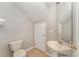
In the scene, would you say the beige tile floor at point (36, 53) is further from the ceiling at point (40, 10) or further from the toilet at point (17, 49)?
the ceiling at point (40, 10)

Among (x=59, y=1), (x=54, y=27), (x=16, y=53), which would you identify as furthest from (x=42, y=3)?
(x=16, y=53)

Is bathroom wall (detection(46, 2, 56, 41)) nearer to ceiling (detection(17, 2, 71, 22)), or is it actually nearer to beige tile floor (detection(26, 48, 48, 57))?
ceiling (detection(17, 2, 71, 22))

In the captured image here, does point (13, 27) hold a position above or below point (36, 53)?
above

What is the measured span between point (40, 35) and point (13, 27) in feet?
1.09

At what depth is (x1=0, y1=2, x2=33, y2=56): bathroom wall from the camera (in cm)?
147

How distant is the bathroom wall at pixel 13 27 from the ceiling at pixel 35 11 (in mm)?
53

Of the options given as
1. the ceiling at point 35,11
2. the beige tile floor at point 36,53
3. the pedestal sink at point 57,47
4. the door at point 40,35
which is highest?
the ceiling at point 35,11

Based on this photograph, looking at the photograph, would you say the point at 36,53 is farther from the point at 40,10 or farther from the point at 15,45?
the point at 40,10

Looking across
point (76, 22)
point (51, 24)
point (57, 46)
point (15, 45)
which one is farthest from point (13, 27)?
point (76, 22)

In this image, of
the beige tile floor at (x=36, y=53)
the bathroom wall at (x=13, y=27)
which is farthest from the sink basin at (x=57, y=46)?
the bathroom wall at (x=13, y=27)

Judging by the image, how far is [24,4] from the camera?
1499mm

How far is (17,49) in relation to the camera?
1.48 metres

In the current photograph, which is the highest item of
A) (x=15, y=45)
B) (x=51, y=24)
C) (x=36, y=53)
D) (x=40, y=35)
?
(x=51, y=24)

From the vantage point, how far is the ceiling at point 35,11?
4.88 ft
